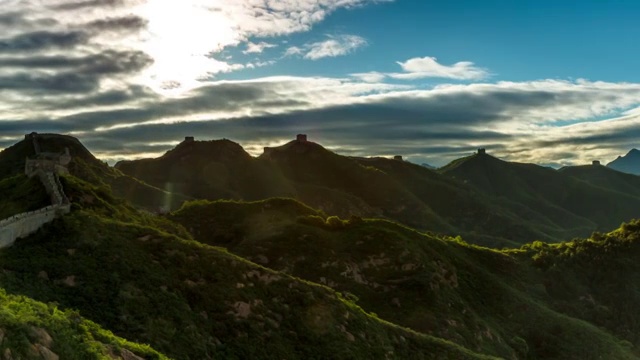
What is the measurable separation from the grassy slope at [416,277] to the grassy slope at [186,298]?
23.5m

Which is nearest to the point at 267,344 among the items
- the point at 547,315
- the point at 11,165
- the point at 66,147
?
the point at 547,315

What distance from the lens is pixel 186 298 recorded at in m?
39.4

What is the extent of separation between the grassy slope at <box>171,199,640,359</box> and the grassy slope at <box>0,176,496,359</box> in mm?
23458

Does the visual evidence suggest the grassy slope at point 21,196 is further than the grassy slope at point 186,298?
Yes

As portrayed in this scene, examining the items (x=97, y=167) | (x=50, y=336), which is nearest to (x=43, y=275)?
(x=50, y=336)

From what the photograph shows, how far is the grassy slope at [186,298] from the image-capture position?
3416 cm

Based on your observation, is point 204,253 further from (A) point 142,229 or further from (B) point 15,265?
(B) point 15,265

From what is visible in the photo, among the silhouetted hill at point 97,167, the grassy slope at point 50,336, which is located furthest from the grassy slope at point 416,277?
the silhouetted hill at point 97,167

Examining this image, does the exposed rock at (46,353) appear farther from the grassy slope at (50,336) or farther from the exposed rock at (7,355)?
the exposed rock at (7,355)

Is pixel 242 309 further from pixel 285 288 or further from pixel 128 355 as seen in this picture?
pixel 128 355

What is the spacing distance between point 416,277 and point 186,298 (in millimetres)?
48348

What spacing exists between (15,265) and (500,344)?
63.8m

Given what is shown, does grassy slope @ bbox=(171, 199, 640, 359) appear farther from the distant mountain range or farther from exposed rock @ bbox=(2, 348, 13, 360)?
exposed rock @ bbox=(2, 348, 13, 360)

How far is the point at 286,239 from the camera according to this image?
3374 inches
